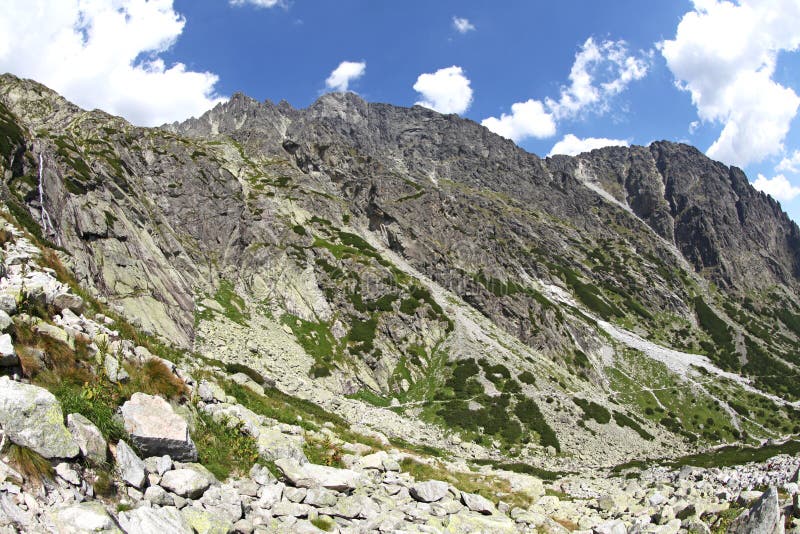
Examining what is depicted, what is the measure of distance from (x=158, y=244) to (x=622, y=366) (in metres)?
103

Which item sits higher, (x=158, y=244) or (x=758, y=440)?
(x=758, y=440)

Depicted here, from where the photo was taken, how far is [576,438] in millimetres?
62562

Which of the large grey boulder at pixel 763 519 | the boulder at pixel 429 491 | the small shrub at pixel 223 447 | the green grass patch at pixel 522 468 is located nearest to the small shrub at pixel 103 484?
the small shrub at pixel 223 447

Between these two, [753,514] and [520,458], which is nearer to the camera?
[753,514]

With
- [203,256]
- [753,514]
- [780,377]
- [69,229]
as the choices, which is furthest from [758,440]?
[69,229]

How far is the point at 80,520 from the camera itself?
5430 mm

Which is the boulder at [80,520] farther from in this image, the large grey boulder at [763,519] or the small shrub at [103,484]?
the large grey boulder at [763,519]

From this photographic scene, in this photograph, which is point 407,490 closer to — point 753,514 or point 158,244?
point 753,514

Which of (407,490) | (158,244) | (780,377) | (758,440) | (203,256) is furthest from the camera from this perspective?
(780,377)

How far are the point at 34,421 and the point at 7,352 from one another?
186cm

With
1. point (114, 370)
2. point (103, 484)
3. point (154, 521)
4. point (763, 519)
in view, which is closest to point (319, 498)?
point (154, 521)

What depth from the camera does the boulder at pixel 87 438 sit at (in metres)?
6.84

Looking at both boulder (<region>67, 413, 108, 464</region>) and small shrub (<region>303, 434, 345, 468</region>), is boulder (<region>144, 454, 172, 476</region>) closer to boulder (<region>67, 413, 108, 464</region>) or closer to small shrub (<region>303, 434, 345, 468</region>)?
boulder (<region>67, 413, 108, 464</region>)

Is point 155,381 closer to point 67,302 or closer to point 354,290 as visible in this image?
point 67,302
